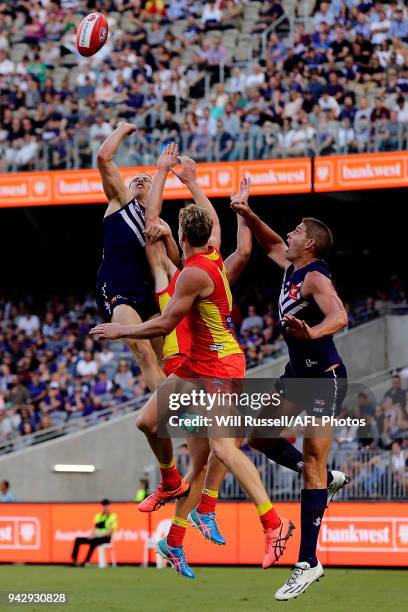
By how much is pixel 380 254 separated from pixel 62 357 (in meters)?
6.85

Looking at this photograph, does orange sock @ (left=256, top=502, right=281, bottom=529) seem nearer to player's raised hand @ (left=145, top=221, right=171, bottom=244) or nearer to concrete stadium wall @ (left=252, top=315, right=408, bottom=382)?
player's raised hand @ (left=145, top=221, right=171, bottom=244)

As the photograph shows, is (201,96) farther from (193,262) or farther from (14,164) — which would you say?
(193,262)

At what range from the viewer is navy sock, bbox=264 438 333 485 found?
1022 centimetres

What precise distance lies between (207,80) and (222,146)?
3.16m

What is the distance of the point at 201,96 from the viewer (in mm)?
25141

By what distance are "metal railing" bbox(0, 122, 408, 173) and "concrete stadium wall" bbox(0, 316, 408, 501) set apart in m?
3.69

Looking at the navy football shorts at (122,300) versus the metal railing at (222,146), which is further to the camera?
the metal railing at (222,146)

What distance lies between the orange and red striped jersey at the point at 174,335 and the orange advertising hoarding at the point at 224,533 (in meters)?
9.31

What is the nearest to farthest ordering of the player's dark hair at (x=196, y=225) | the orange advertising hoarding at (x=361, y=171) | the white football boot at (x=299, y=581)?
1. the player's dark hair at (x=196, y=225)
2. the white football boot at (x=299, y=581)
3. the orange advertising hoarding at (x=361, y=171)

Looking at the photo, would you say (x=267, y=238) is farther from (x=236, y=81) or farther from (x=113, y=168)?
(x=236, y=81)

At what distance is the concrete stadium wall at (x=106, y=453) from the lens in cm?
2338

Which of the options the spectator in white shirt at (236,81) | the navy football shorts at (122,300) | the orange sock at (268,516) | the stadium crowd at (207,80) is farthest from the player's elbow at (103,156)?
the spectator in white shirt at (236,81)

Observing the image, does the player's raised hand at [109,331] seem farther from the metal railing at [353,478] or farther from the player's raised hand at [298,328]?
the metal railing at [353,478]

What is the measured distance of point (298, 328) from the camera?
9211 mm
